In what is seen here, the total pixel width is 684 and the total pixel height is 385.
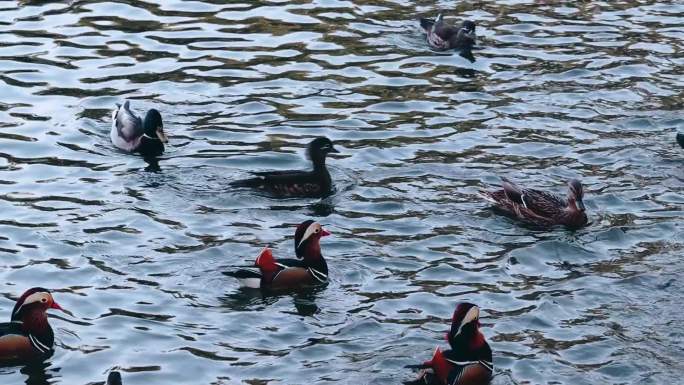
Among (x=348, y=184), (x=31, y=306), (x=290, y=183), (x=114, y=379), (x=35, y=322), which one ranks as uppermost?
(x=114, y=379)

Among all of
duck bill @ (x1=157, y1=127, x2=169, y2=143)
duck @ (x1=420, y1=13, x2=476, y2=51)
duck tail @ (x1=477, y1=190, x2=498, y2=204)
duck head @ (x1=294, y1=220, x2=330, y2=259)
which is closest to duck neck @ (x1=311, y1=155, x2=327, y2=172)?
duck tail @ (x1=477, y1=190, x2=498, y2=204)

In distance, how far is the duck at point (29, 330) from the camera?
47.4ft

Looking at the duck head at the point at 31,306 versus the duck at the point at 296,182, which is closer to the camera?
the duck head at the point at 31,306

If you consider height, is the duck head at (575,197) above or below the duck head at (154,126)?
below

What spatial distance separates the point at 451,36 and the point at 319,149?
595cm

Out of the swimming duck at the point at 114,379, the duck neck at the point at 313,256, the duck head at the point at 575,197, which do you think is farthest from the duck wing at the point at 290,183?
the swimming duck at the point at 114,379

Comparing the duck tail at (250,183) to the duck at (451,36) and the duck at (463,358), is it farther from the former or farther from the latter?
the duck at (451,36)

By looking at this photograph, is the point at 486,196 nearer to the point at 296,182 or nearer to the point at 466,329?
the point at 296,182

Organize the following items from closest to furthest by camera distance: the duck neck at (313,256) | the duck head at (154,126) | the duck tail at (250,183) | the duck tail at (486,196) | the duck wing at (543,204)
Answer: the duck neck at (313,256) → the duck wing at (543,204) → the duck tail at (486,196) → the duck tail at (250,183) → the duck head at (154,126)

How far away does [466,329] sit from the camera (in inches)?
555

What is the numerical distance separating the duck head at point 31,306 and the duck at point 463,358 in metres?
3.76

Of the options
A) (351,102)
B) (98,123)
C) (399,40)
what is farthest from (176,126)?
(399,40)

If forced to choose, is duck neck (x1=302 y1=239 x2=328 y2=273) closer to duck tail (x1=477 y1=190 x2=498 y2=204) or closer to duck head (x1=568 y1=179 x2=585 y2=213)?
duck tail (x1=477 y1=190 x2=498 y2=204)

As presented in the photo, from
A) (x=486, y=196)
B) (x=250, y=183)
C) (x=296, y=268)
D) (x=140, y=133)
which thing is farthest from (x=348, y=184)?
(x=296, y=268)
